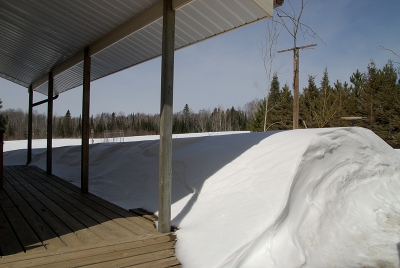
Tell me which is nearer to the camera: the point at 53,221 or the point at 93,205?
the point at 53,221

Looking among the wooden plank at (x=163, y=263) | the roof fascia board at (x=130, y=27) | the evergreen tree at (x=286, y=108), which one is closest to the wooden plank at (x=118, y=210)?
the wooden plank at (x=163, y=263)

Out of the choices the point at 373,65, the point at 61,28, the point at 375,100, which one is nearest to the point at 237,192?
the point at 61,28

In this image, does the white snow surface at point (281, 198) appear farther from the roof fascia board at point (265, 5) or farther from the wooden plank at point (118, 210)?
the roof fascia board at point (265, 5)

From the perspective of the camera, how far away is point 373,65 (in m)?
18.3

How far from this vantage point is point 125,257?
2527 millimetres

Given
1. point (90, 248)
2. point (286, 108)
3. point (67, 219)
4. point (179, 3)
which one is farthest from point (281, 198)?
point (286, 108)

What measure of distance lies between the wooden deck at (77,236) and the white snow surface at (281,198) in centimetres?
29

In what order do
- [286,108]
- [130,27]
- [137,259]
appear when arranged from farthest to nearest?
[286,108]
[130,27]
[137,259]

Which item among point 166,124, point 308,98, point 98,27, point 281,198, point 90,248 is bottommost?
point 90,248

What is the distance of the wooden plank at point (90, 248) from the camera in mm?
2316

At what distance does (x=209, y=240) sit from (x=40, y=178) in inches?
207

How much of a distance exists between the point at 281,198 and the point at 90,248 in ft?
6.42

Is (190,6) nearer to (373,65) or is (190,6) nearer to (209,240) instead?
(209,240)

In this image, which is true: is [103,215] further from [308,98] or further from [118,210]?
[308,98]
